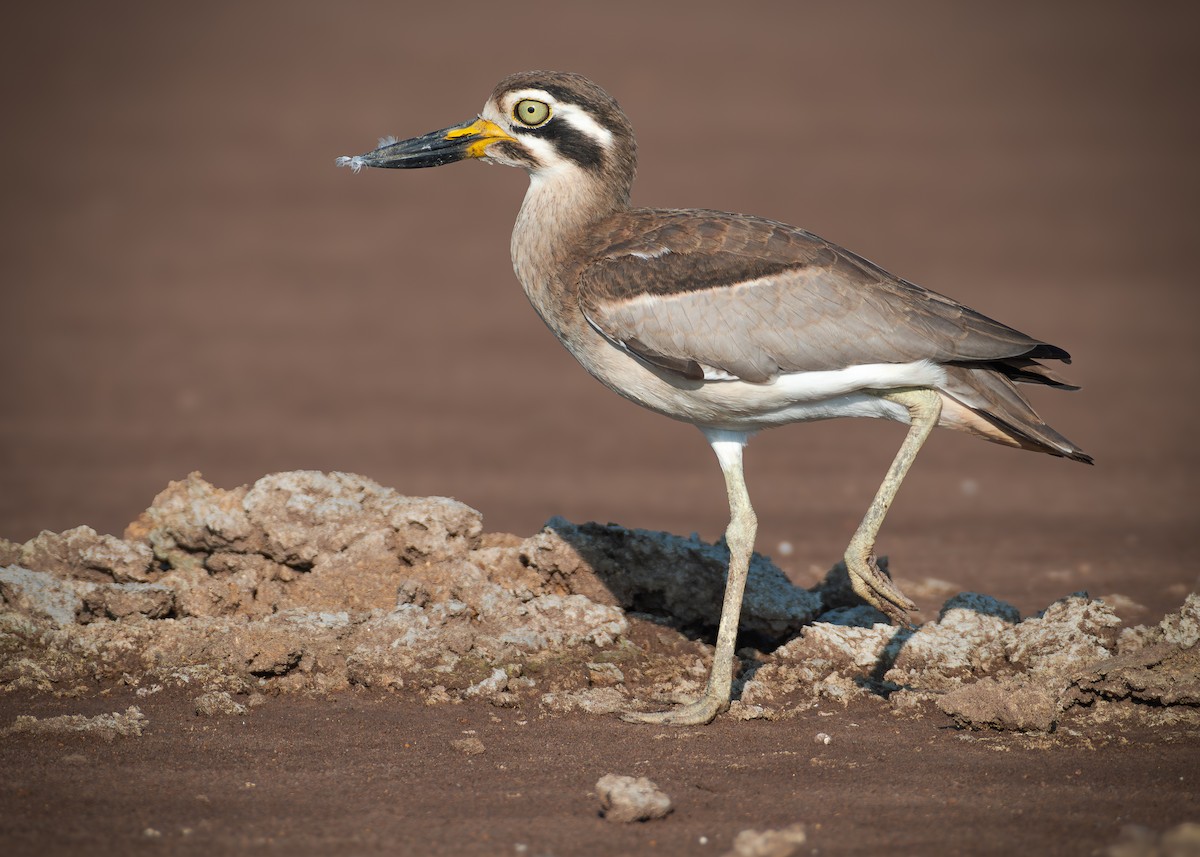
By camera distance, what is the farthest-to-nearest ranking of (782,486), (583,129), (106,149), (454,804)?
1. (106,149)
2. (782,486)
3. (583,129)
4. (454,804)

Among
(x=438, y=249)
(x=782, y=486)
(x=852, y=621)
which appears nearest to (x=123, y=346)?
(x=438, y=249)

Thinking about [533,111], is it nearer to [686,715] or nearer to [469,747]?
[686,715]

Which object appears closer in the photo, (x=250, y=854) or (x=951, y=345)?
(x=250, y=854)

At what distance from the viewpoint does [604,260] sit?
23.1 feet

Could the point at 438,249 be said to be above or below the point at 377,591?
above

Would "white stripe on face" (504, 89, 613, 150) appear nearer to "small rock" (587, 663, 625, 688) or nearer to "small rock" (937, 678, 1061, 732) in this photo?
"small rock" (587, 663, 625, 688)

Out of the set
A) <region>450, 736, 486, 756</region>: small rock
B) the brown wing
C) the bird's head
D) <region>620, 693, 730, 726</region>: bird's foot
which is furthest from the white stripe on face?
<region>450, 736, 486, 756</region>: small rock

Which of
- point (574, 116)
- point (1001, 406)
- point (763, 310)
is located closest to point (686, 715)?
point (763, 310)

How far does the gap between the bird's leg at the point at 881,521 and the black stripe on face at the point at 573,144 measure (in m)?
2.04

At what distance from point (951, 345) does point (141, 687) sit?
4292 mm

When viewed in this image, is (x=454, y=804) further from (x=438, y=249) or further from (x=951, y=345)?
(x=438, y=249)

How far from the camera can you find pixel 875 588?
6699 millimetres

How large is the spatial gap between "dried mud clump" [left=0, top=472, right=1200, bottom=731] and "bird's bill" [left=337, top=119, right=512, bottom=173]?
6.17ft

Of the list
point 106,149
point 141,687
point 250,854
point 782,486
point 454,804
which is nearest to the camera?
point 250,854
